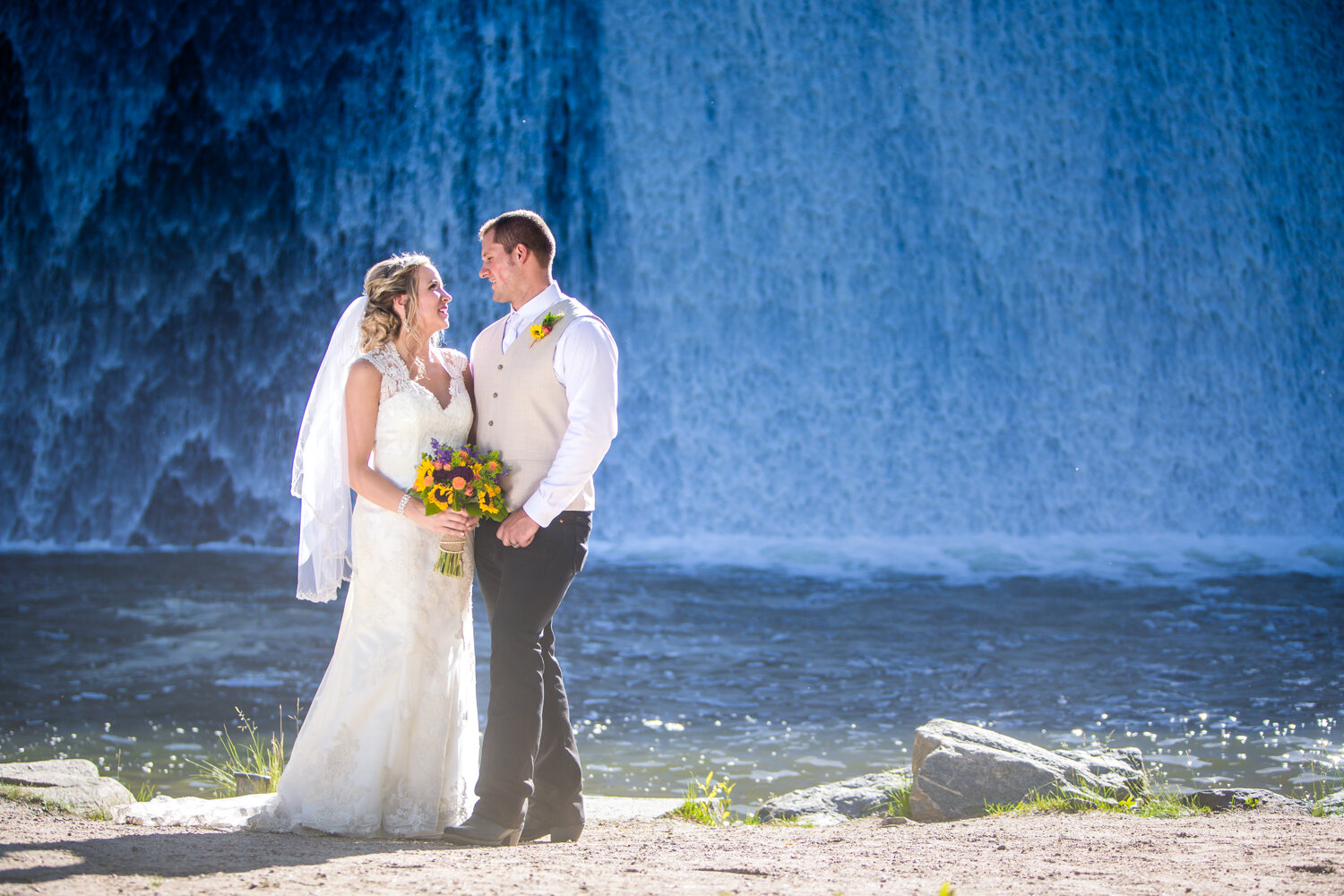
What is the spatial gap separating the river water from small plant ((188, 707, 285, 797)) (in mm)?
95

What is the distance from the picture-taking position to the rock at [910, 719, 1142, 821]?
12.5 feet

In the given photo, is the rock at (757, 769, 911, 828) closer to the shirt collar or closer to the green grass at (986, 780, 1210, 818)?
the green grass at (986, 780, 1210, 818)

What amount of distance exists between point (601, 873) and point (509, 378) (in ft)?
4.38

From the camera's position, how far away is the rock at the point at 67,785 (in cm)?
342

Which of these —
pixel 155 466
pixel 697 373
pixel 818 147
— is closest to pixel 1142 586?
pixel 697 373

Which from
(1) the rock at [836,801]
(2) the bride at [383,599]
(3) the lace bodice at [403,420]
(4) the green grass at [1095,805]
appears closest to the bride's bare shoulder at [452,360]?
(2) the bride at [383,599]

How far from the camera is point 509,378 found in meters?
3.12

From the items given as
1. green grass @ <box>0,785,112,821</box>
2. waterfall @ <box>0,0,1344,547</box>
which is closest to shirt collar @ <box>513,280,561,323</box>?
green grass @ <box>0,785,112,821</box>

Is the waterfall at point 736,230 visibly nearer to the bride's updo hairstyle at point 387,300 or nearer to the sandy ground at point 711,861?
the bride's updo hairstyle at point 387,300

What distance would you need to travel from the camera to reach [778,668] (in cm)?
709

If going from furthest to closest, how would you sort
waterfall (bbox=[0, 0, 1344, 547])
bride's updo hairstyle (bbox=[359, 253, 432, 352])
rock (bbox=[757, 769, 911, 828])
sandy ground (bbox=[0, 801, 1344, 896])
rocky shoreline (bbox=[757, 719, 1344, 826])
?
waterfall (bbox=[0, 0, 1344, 547]), rock (bbox=[757, 769, 911, 828]), rocky shoreline (bbox=[757, 719, 1344, 826]), bride's updo hairstyle (bbox=[359, 253, 432, 352]), sandy ground (bbox=[0, 801, 1344, 896])

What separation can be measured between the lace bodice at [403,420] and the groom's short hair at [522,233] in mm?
486

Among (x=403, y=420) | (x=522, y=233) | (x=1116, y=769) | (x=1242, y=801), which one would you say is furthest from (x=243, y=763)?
(x=1242, y=801)

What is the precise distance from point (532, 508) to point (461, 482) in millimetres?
219
